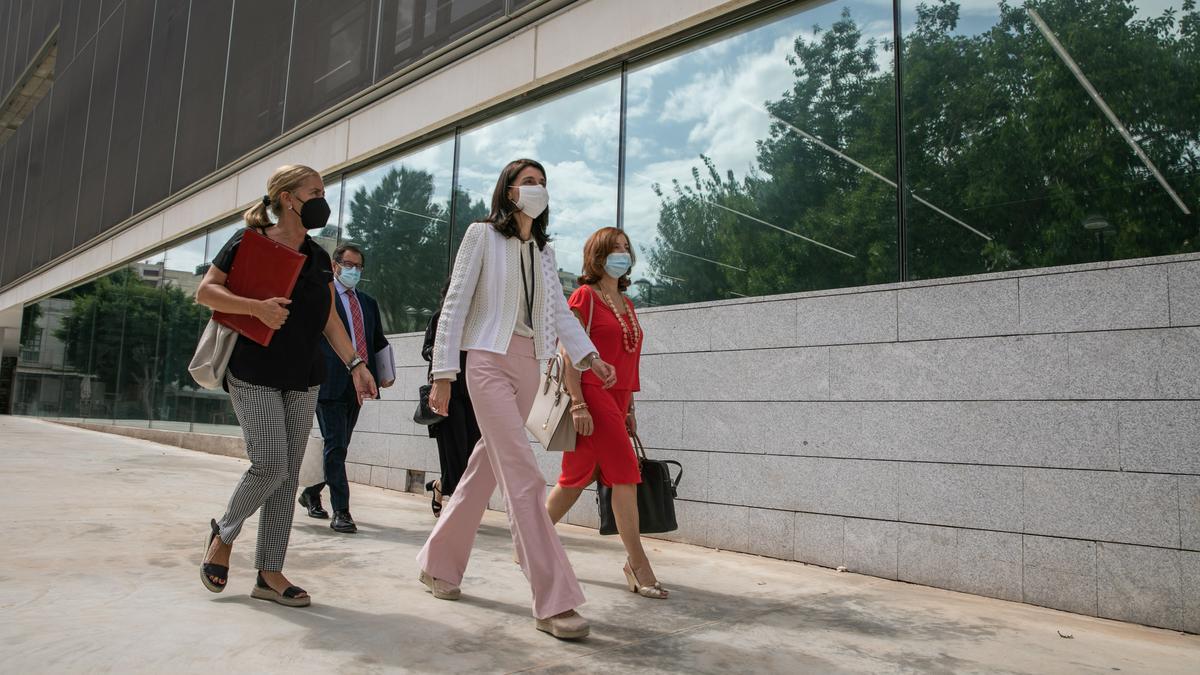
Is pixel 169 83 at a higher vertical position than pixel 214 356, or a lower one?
higher

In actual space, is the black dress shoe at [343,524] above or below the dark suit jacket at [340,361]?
below

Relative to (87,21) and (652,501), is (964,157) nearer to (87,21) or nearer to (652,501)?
(652,501)

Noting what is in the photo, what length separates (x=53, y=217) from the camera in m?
22.6

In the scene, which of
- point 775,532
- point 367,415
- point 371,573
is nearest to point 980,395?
point 775,532

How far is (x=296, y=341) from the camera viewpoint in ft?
11.6

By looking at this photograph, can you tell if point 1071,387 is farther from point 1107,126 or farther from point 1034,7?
point 1034,7

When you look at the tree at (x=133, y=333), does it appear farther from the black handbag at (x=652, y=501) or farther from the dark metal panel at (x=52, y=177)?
the black handbag at (x=652, y=501)

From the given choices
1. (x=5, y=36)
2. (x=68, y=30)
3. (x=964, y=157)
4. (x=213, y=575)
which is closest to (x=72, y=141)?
(x=68, y=30)

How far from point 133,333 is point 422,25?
12.3m

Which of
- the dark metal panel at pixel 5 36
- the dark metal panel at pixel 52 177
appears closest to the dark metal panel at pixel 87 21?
the dark metal panel at pixel 52 177

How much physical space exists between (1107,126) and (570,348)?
3222mm

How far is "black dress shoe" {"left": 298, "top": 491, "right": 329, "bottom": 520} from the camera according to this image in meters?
6.16

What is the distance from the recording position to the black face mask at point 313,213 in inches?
140

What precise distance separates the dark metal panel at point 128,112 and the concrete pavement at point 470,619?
45.8ft
